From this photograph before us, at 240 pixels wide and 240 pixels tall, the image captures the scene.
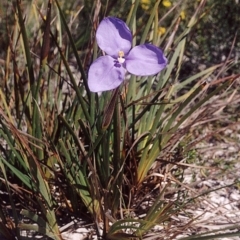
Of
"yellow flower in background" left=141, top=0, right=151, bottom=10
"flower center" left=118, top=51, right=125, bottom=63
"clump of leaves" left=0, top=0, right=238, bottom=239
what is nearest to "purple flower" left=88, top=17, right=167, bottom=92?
"flower center" left=118, top=51, right=125, bottom=63

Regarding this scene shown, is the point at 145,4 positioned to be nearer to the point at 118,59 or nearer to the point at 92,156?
the point at 92,156

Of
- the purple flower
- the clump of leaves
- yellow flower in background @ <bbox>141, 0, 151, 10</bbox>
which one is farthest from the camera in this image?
yellow flower in background @ <bbox>141, 0, 151, 10</bbox>

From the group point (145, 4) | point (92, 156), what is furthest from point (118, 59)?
point (145, 4)

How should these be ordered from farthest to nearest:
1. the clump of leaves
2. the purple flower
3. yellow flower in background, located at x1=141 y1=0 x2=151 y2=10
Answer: yellow flower in background, located at x1=141 y1=0 x2=151 y2=10 < the clump of leaves < the purple flower

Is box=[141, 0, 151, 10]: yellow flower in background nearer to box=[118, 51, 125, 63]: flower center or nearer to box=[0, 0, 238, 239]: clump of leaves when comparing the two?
box=[0, 0, 238, 239]: clump of leaves

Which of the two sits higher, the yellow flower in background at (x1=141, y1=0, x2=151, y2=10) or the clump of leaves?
the yellow flower in background at (x1=141, y1=0, x2=151, y2=10)

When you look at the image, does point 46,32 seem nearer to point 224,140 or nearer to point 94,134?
point 94,134

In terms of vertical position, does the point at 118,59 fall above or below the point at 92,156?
above

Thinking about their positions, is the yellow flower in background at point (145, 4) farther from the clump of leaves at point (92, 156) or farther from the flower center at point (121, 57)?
the flower center at point (121, 57)

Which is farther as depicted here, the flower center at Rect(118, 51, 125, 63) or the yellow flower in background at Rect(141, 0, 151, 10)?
the yellow flower in background at Rect(141, 0, 151, 10)
